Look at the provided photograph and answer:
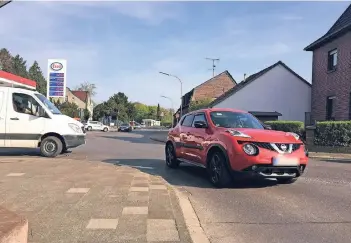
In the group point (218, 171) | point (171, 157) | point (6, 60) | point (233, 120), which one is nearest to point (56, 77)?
point (171, 157)

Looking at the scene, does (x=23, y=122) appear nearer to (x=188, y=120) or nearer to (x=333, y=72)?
(x=188, y=120)

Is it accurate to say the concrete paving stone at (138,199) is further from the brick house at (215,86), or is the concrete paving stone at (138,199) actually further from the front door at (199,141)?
the brick house at (215,86)

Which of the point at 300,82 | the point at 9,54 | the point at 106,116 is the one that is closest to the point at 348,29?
the point at 300,82

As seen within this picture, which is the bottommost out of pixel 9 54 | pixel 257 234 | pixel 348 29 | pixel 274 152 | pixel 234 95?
pixel 257 234

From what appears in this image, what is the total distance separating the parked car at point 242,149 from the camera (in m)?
7.43

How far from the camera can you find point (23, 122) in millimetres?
12562

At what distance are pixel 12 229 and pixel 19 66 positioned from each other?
86.6m

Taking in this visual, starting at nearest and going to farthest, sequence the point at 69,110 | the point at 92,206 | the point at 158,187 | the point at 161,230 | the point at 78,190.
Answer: the point at 161,230 → the point at 92,206 → the point at 78,190 → the point at 158,187 → the point at 69,110

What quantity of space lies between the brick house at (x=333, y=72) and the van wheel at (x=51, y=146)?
16.3 meters

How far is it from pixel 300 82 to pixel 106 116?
69.8m

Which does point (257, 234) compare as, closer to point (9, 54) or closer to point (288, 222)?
point (288, 222)

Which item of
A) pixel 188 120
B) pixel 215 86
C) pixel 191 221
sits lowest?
pixel 191 221

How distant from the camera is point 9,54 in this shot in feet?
270

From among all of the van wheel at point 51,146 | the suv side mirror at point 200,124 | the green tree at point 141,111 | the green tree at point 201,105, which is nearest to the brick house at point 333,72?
the green tree at point 201,105
